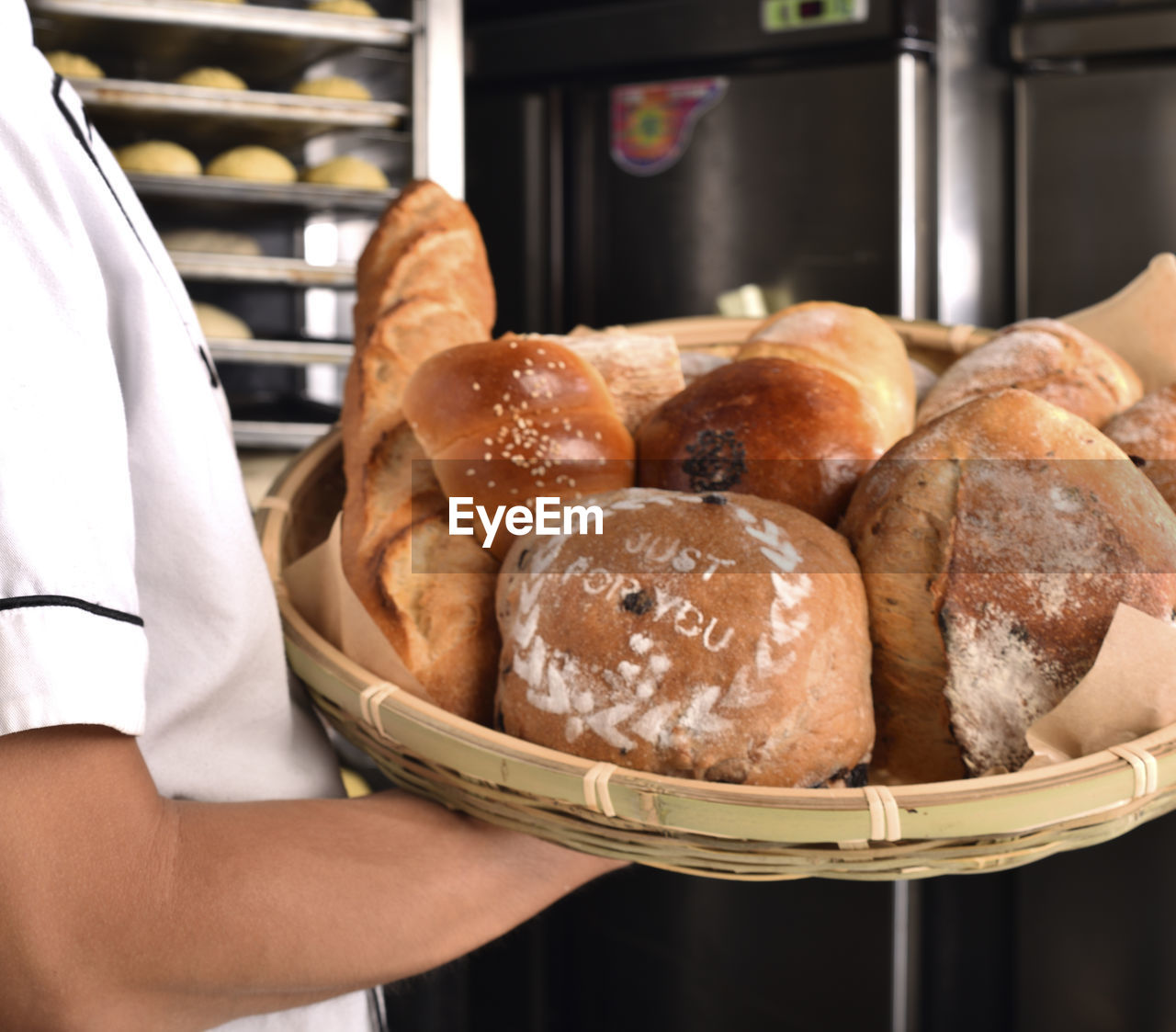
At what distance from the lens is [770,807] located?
59cm

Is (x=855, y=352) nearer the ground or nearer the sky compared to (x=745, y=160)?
nearer the ground

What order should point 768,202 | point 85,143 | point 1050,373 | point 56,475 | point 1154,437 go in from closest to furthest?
point 56,475, point 85,143, point 1154,437, point 1050,373, point 768,202

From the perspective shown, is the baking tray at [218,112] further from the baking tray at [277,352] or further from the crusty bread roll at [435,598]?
the crusty bread roll at [435,598]

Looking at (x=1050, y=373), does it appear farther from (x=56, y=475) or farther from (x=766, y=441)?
(x=56, y=475)

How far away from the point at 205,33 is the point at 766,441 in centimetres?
172

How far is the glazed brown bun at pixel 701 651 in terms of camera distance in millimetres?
Result: 665

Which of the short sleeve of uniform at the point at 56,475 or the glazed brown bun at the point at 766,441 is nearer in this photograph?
the short sleeve of uniform at the point at 56,475

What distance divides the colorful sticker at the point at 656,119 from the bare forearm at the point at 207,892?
183 cm

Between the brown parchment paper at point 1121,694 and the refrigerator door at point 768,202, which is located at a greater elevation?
the refrigerator door at point 768,202

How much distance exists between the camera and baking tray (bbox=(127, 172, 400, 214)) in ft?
6.54

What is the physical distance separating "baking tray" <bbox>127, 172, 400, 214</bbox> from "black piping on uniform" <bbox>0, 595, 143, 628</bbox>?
1644 millimetres

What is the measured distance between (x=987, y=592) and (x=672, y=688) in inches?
8.6

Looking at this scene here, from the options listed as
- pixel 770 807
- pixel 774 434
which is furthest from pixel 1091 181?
pixel 770 807

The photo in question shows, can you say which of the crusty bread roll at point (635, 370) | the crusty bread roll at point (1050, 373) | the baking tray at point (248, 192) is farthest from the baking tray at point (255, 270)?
the crusty bread roll at point (1050, 373)
